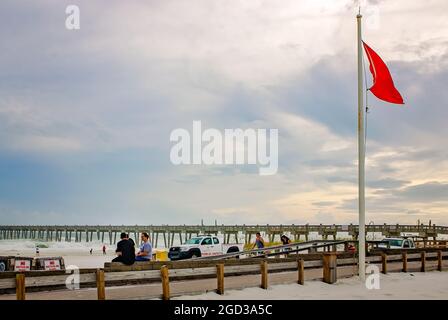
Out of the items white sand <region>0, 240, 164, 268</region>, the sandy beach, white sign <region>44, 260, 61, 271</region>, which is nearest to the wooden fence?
white sign <region>44, 260, 61, 271</region>

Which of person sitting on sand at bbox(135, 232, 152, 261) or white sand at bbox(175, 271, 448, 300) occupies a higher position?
person sitting on sand at bbox(135, 232, 152, 261)

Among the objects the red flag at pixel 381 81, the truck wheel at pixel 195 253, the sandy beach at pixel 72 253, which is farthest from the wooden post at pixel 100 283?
the sandy beach at pixel 72 253

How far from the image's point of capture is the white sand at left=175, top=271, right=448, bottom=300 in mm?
16234

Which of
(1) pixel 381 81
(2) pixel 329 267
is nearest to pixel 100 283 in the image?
(2) pixel 329 267

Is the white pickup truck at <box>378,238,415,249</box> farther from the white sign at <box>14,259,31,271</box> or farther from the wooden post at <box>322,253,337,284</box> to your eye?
the white sign at <box>14,259,31,271</box>

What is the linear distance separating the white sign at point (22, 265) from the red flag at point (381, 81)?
654 inches

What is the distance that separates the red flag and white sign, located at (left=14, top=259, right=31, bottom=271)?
16600mm

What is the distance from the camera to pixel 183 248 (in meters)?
34.3

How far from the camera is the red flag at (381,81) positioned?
19.9 meters

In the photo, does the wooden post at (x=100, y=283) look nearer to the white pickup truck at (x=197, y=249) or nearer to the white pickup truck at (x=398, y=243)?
the white pickup truck at (x=197, y=249)

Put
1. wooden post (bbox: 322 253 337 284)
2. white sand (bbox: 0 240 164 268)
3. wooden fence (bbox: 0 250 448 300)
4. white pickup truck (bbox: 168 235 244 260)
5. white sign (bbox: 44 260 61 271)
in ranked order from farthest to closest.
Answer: white sand (bbox: 0 240 164 268) < white pickup truck (bbox: 168 235 244 260) < white sign (bbox: 44 260 61 271) < wooden post (bbox: 322 253 337 284) < wooden fence (bbox: 0 250 448 300)

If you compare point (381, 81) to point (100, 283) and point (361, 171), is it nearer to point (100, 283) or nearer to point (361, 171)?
point (361, 171)

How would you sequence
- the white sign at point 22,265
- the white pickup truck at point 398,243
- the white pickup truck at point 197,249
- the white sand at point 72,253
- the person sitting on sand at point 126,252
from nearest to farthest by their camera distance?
the person sitting on sand at point 126,252, the white sign at point 22,265, the white pickup truck at point 197,249, the white pickup truck at point 398,243, the white sand at point 72,253
